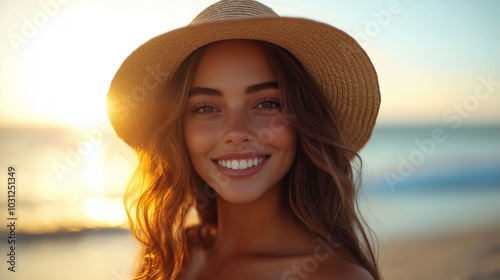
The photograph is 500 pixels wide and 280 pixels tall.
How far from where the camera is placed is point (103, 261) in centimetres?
667

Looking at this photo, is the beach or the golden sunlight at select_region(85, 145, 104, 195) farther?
the golden sunlight at select_region(85, 145, 104, 195)

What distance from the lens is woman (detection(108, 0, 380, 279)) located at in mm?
2947

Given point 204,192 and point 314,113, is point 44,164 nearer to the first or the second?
point 204,192

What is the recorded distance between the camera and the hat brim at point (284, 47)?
2.90 m

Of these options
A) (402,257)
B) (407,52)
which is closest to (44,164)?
(402,257)

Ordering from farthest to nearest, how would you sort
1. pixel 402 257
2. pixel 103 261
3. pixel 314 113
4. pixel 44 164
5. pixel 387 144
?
pixel 387 144, pixel 44 164, pixel 402 257, pixel 103 261, pixel 314 113

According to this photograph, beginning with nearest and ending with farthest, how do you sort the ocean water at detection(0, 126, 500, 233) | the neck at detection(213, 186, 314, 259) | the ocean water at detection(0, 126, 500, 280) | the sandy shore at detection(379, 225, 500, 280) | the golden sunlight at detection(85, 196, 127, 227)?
the neck at detection(213, 186, 314, 259), the sandy shore at detection(379, 225, 500, 280), the ocean water at detection(0, 126, 500, 280), the golden sunlight at detection(85, 196, 127, 227), the ocean water at detection(0, 126, 500, 233)

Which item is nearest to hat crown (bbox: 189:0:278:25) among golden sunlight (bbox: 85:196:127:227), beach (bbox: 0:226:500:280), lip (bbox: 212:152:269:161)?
lip (bbox: 212:152:269:161)

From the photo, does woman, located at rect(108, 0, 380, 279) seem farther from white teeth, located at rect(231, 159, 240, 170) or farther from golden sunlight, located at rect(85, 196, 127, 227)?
golden sunlight, located at rect(85, 196, 127, 227)

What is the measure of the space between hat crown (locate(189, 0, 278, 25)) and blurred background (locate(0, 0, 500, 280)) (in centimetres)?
42

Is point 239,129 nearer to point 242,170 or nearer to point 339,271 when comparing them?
point 242,170

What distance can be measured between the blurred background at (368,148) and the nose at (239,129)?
750mm

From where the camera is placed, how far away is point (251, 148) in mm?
2961

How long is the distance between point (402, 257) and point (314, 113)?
4.60 metres
